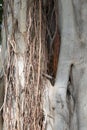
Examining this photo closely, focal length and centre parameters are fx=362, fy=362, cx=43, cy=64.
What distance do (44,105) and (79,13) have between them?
48cm

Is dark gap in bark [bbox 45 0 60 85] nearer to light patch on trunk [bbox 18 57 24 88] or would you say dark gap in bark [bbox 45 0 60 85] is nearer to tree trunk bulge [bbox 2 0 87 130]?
tree trunk bulge [bbox 2 0 87 130]

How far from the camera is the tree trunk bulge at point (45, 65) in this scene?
171cm

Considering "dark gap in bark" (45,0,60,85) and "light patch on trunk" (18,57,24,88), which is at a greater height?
"dark gap in bark" (45,0,60,85)

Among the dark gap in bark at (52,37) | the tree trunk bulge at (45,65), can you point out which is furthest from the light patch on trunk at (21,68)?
the dark gap in bark at (52,37)

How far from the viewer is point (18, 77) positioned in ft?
5.91

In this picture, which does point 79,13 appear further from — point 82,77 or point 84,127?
point 84,127

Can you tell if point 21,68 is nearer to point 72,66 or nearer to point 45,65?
point 45,65

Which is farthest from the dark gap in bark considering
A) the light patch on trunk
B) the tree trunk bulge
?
the light patch on trunk

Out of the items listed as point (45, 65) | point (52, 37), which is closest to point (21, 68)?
point (45, 65)

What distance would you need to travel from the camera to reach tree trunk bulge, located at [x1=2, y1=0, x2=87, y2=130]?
1709mm

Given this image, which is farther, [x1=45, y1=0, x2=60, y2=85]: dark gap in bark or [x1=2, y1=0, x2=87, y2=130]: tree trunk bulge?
[x1=45, y1=0, x2=60, y2=85]: dark gap in bark

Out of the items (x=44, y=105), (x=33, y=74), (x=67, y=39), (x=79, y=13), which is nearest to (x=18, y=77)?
(x=33, y=74)

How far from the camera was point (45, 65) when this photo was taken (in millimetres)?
1831

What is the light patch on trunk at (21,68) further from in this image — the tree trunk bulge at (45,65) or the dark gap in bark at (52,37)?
the dark gap in bark at (52,37)
